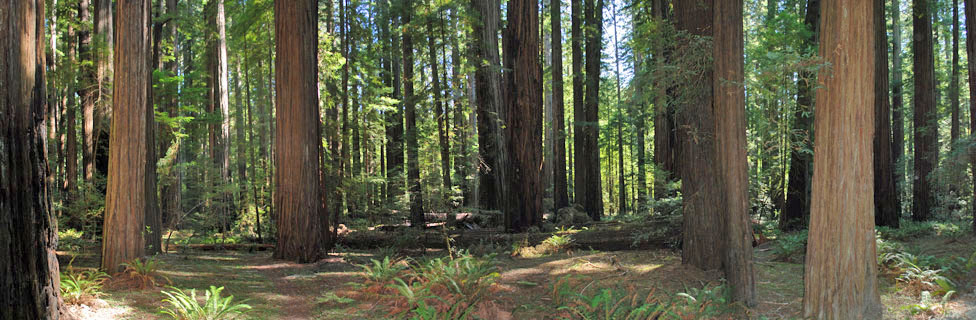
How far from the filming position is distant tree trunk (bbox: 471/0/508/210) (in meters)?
13.1

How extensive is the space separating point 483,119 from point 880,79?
10607 millimetres

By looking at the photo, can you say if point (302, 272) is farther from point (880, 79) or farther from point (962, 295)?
point (880, 79)

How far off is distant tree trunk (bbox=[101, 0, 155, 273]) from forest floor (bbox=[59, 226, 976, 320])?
620mm

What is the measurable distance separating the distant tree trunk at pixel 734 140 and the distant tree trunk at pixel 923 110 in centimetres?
1193

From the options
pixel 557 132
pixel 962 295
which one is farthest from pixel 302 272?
pixel 557 132

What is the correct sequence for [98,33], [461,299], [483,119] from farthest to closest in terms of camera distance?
[483,119] → [98,33] → [461,299]

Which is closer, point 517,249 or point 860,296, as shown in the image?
point 860,296

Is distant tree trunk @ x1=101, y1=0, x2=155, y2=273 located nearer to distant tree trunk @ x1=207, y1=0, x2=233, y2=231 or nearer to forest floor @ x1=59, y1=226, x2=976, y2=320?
forest floor @ x1=59, y1=226, x2=976, y2=320

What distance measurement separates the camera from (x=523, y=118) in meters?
12.9

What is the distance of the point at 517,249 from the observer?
1032 centimetres

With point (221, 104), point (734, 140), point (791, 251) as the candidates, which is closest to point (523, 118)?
point (791, 251)

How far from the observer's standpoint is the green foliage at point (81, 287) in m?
5.32

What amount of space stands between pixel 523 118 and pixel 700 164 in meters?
6.30

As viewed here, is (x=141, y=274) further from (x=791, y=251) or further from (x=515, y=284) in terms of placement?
(x=791, y=251)
